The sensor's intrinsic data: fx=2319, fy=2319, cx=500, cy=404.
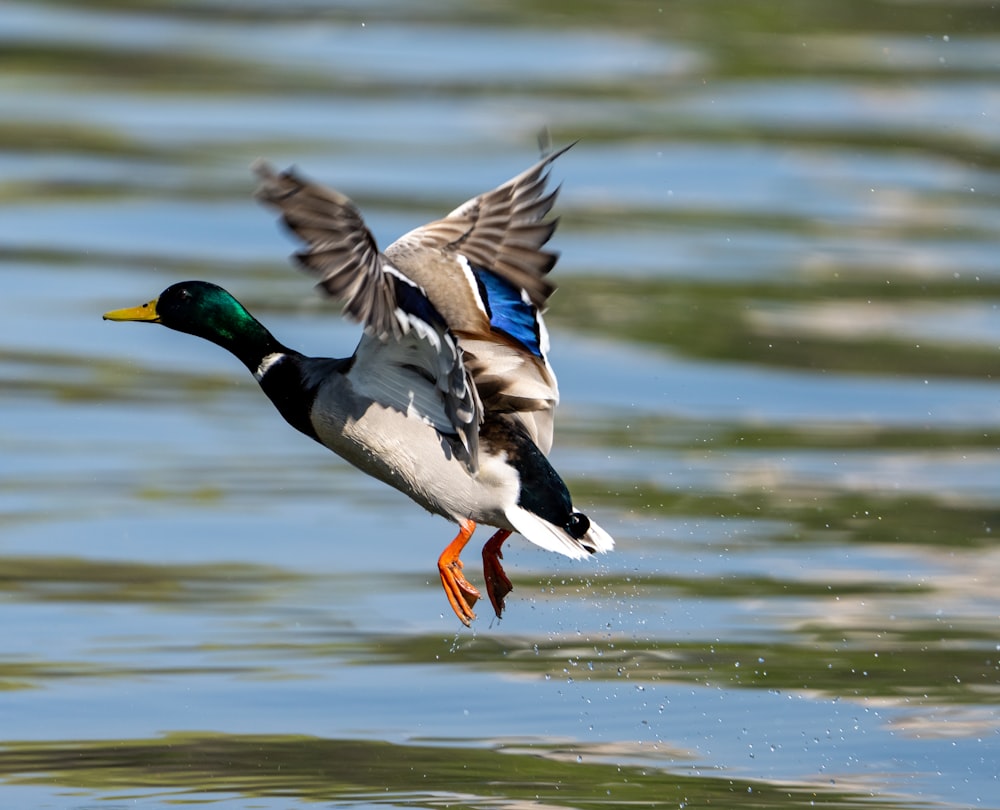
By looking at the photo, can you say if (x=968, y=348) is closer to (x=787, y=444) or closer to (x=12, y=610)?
(x=787, y=444)

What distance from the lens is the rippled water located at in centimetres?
818

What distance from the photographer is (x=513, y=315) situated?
7.62m

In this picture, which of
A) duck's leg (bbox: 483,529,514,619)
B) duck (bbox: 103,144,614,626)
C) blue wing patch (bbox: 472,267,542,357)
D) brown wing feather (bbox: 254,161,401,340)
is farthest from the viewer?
duck's leg (bbox: 483,529,514,619)

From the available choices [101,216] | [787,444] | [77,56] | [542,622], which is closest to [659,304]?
[787,444]

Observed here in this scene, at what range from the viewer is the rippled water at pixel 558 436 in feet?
26.8

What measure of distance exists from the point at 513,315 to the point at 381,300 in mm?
1017

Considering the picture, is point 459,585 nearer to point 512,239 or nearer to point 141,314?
point 512,239

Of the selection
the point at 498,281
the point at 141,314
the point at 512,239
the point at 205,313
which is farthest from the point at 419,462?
the point at 141,314

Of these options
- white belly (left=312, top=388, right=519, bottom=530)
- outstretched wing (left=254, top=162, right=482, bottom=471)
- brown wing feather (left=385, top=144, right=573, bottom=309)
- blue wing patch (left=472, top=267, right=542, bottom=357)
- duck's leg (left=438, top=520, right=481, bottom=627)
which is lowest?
duck's leg (left=438, top=520, right=481, bottom=627)

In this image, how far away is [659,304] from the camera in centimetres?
1480

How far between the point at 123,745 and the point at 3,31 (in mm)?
14971

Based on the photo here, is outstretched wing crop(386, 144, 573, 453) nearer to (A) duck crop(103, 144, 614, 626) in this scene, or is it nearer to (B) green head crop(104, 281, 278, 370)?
(A) duck crop(103, 144, 614, 626)

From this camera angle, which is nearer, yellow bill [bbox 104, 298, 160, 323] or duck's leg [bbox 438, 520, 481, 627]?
duck's leg [bbox 438, 520, 481, 627]

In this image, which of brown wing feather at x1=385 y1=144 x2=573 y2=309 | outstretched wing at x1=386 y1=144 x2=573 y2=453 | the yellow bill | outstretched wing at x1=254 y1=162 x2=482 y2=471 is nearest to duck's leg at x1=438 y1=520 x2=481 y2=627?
outstretched wing at x1=254 y1=162 x2=482 y2=471
